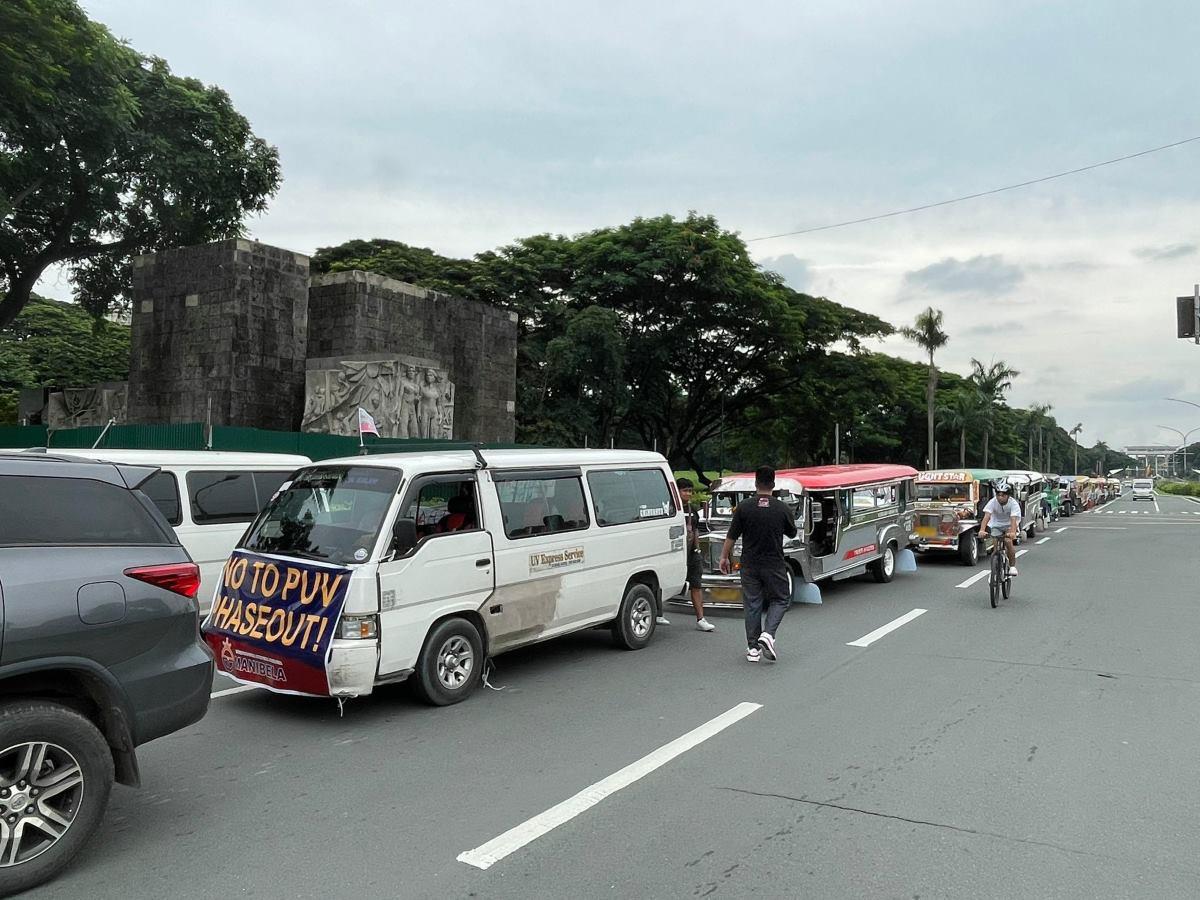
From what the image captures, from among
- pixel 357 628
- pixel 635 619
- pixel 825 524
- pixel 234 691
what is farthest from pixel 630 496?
pixel 825 524

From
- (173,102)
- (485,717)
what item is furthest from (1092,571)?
(173,102)

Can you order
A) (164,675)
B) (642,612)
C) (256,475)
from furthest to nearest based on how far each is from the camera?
(256,475) → (642,612) → (164,675)

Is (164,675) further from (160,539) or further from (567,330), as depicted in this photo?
(567,330)

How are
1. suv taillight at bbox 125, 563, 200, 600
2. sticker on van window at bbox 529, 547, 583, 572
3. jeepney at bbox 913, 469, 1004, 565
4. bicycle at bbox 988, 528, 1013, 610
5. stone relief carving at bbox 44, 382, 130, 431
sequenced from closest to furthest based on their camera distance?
suv taillight at bbox 125, 563, 200, 600
sticker on van window at bbox 529, 547, 583, 572
bicycle at bbox 988, 528, 1013, 610
jeepney at bbox 913, 469, 1004, 565
stone relief carving at bbox 44, 382, 130, 431

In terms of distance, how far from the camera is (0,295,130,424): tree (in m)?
33.1

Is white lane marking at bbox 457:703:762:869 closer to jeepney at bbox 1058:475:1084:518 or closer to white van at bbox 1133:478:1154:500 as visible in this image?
jeepney at bbox 1058:475:1084:518

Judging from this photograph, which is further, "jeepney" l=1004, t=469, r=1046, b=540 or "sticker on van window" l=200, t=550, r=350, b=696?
"jeepney" l=1004, t=469, r=1046, b=540

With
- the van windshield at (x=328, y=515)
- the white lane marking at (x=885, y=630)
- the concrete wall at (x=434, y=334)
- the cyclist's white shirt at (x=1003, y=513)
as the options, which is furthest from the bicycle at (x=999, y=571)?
the concrete wall at (x=434, y=334)

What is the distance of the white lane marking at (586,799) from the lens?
388 cm

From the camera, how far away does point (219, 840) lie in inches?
159

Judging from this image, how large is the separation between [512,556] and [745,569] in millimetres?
2307

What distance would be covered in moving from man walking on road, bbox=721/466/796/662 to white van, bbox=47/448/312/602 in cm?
457

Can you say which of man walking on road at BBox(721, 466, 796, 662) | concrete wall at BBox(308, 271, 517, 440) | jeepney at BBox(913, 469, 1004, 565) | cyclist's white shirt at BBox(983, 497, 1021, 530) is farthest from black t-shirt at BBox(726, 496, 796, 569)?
concrete wall at BBox(308, 271, 517, 440)

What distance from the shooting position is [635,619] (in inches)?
336
